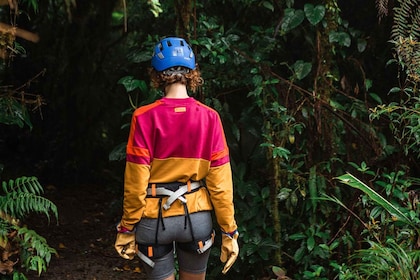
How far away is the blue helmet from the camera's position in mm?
3166

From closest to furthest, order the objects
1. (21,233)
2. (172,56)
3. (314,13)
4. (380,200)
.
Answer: (172,56), (380,200), (21,233), (314,13)

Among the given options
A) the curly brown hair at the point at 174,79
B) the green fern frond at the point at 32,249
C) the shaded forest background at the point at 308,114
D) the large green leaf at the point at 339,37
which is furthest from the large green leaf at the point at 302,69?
the green fern frond at the point at 32,249

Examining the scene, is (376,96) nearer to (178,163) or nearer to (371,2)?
(371,2)

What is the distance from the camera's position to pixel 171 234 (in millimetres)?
3227

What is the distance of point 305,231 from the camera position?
431cm

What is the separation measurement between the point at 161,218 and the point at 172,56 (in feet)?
2.66

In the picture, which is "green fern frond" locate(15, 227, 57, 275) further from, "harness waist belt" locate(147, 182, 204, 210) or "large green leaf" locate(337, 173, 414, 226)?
"large green leaf" locate(337, 173, 414, 226)

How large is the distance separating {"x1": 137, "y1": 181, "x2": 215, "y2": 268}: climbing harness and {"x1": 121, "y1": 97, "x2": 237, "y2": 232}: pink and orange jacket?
0.02 m

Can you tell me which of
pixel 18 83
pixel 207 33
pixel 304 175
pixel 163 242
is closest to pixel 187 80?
pixel 163 242

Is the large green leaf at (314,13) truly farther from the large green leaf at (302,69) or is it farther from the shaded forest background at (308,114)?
the large green leaf at (302,69)

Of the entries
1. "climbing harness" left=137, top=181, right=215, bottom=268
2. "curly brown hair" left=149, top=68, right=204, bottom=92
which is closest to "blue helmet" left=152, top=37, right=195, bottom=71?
"curly brown hair" left=149, top=68, right=204, bottom=92

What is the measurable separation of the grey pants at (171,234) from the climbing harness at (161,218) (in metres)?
0.02

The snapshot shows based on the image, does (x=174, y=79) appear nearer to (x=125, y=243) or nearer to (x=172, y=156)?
(x=172, y=156)

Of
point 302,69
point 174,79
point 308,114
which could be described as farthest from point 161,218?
point 302,69
